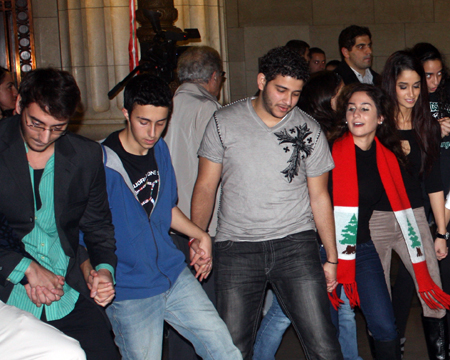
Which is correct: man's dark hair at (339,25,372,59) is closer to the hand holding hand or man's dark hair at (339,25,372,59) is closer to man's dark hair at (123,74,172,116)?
the hand holding hand

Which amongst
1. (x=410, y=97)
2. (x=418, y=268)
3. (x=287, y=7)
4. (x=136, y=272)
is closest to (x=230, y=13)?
(x=287, y=7)

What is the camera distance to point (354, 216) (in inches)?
144

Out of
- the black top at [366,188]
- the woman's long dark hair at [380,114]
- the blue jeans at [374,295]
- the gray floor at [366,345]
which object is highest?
the woman's long dark hair at [380,114]

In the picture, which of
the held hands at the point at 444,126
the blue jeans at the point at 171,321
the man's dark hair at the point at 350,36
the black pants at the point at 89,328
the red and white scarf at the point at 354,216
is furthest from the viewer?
the man's dark hair at the point at 350,36

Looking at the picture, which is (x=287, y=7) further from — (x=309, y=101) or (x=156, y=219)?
(x=156, y=219)

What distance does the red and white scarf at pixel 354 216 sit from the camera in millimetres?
3668

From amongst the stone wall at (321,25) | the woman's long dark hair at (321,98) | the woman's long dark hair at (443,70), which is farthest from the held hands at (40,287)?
the stone wall at (321,25)

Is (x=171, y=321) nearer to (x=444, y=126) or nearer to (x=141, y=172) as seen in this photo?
(x=141, y=172)

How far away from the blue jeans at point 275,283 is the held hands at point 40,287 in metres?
1.04

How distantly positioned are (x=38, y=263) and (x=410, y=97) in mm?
2919

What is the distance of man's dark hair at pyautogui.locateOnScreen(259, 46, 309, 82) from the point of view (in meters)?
3.19

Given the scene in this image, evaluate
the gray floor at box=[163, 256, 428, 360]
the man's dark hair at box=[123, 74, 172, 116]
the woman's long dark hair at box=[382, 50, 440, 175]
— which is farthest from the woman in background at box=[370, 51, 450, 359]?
the man's dark hair at box=[123, 74, 172, 116]

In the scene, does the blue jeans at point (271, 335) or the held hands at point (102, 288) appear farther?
the blue jeans at point (271, 335)

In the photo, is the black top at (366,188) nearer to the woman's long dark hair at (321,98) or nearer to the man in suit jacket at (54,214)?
the woman's long dark hair at (321,98)
